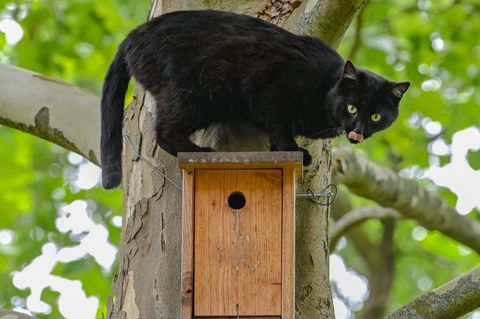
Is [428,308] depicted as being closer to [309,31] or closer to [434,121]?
[309,31]

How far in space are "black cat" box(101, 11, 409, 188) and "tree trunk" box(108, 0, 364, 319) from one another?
11 cm

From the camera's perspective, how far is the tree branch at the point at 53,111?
4309mm

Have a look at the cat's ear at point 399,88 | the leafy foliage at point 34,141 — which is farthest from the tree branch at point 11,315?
the leafy foliage at point 34,141

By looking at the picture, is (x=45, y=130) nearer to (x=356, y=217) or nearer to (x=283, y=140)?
(x=283, y=140)

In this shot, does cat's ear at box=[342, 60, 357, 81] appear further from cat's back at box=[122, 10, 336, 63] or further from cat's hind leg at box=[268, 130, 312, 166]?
cat's hind leg at box=[268, 130, 312, 166]

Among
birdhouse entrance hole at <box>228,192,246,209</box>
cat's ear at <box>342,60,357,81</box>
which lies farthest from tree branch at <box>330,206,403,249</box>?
birdhouse entrance hole at <box>228,192,246,209</box>

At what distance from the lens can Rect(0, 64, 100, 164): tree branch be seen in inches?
170

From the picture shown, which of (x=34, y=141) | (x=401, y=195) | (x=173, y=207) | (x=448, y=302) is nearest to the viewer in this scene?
(x=448, y=302)

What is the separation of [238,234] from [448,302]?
0.82 m

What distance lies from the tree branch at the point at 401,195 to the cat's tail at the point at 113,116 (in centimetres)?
135

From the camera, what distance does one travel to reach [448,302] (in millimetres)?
3523

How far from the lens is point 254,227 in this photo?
131 inches

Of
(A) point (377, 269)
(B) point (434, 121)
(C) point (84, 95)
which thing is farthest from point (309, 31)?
(A) point (377, 269)

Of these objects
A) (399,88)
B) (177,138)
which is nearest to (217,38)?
(177,138)
